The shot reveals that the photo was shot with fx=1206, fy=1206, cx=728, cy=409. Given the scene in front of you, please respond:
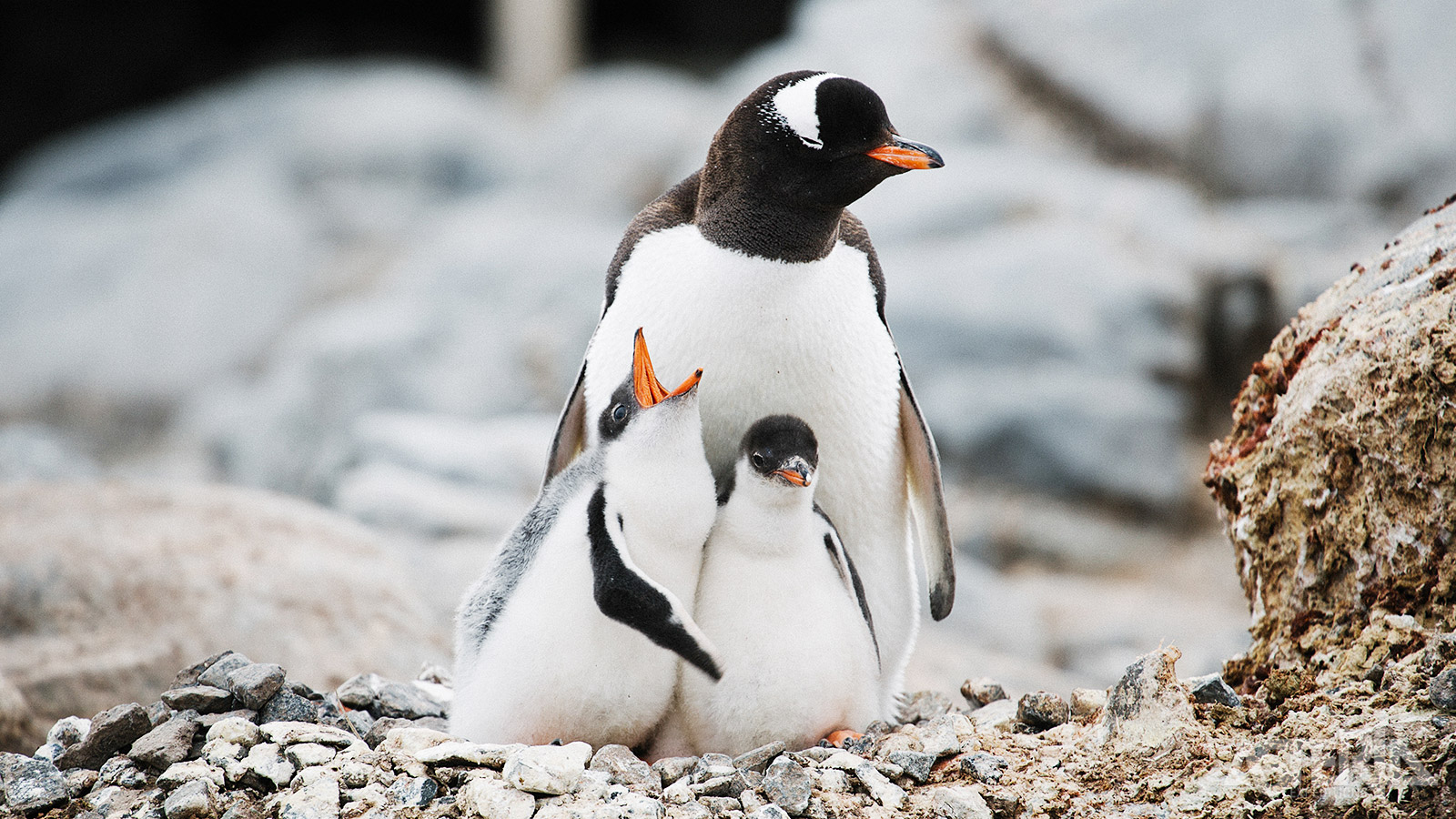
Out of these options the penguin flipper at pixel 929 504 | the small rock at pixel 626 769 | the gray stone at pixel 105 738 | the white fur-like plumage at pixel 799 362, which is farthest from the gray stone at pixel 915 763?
the gray stone at pixel 105 738

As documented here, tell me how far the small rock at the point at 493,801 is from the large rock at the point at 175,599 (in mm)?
1867

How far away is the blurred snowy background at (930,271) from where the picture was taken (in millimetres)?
6637

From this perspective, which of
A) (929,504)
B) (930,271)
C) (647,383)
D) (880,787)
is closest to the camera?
(880,787)

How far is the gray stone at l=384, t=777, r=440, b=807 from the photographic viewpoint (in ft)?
5.88

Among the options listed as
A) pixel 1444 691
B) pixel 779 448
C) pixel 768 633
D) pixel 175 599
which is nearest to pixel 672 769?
pixel 768 633

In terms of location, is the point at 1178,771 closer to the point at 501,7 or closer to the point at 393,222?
the point at 393,222

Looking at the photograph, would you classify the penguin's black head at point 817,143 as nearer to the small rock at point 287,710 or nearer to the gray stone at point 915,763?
the gray stone at point 915,763

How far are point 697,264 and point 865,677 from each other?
0.85 meters

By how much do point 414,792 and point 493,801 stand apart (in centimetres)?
14

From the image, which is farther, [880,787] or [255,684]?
[255,684]

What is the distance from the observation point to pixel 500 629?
2.16 meters

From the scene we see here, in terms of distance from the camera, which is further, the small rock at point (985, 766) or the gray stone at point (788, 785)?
the small rock at point (985, 766)

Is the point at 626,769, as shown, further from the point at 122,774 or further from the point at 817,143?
the point at 817,143

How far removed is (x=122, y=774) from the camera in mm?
1942
